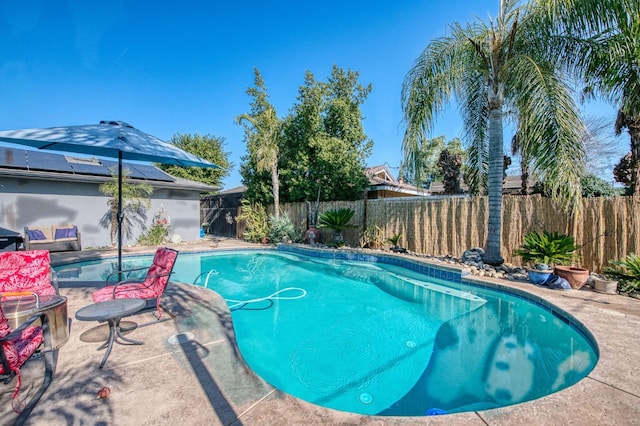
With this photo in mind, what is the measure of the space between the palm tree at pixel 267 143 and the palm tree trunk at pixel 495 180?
31.3ft

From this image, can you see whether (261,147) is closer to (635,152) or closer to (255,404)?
(255,404)

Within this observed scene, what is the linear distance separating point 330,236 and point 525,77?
9.54 m

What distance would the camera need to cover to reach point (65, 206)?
12.0 metres

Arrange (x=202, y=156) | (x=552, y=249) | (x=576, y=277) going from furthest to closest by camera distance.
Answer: (x=202, y=156) < (x=552, y=249) < (x=576, y=277)

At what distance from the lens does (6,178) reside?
1075 centimetres

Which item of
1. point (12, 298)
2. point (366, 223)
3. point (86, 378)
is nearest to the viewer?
point (86, 378)

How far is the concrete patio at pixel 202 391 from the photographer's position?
2.18 m

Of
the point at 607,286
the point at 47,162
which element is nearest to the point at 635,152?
the point at 607,286

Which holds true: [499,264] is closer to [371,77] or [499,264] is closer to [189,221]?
[371,77]

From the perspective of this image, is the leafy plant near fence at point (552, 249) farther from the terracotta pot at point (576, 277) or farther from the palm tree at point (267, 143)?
the palm tree at point (267, 143)

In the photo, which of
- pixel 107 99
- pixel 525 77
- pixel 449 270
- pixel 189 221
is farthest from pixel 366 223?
pixel 107 99

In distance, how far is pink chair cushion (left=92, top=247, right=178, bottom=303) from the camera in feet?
13.2

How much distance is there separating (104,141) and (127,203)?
1019cm

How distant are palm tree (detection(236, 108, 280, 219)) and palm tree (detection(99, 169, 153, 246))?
5.33 meters
